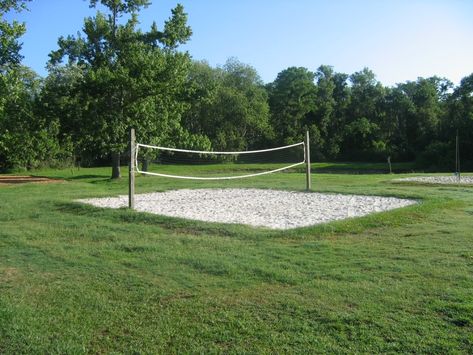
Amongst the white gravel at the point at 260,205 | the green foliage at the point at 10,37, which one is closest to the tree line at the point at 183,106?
the green foliage at the point at 10,37

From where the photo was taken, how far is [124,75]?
68.3 ft

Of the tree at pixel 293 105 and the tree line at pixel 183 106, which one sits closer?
the tree line at pixel 183 106

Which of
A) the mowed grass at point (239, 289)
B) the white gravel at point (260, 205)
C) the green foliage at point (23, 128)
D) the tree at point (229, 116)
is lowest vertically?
the mowed grass at point (239, 289)

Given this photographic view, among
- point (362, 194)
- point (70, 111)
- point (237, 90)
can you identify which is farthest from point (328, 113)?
point (362, 194)

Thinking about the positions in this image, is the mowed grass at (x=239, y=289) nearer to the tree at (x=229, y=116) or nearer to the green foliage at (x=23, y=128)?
the green foliage at (x=23, y=128)

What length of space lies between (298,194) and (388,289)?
8.84 metres

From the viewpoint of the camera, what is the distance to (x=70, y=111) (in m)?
21.8

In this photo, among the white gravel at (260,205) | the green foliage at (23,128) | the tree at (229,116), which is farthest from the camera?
the tree at (229,116)

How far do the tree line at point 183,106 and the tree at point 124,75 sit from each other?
5 centimetres

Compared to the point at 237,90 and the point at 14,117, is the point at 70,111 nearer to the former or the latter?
the point at 14,117

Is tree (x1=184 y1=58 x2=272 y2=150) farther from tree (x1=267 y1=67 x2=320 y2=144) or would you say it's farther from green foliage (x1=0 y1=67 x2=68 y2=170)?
green foliage (x1=0 y1=67 x2=68 y2=170)

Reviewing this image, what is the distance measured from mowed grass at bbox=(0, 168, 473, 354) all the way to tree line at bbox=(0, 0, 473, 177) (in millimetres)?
6967

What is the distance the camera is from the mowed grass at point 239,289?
3.29m

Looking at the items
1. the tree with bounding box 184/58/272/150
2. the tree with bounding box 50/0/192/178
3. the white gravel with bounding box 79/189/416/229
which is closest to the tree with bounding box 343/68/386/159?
the tree with bounding box 184/58/272/150
